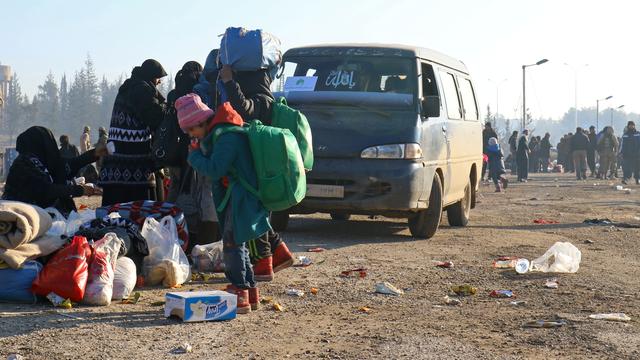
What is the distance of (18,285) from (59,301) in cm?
32

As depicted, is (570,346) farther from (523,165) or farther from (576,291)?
(523,165)

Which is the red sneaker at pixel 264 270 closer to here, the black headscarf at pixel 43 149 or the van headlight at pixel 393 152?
the black headscarf at pixel 43 149

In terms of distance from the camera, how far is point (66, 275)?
636 centimetres

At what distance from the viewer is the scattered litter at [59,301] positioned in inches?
249

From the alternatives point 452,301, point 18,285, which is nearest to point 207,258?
point 18,285

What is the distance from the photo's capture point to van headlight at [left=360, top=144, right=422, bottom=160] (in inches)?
403

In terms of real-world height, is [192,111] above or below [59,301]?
above

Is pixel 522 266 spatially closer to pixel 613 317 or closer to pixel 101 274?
pixel 613 317

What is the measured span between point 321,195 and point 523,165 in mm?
24537

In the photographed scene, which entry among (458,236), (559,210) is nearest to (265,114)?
(458,236)

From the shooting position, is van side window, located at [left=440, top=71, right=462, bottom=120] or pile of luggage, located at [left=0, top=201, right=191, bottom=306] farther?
van side window, located at [left=440, top=71, right=462, bottom=120]

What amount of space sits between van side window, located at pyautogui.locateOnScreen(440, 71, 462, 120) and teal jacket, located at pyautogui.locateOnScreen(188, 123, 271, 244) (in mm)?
5935

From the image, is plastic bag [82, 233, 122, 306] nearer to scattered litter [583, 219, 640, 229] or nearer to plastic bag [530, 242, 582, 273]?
plastic bag [530, 242, 582, 273]

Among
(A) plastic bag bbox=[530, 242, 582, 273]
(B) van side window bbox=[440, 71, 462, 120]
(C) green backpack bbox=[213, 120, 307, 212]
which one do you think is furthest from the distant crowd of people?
(C) green backpack bbox=[213, 120, 307, 212]
